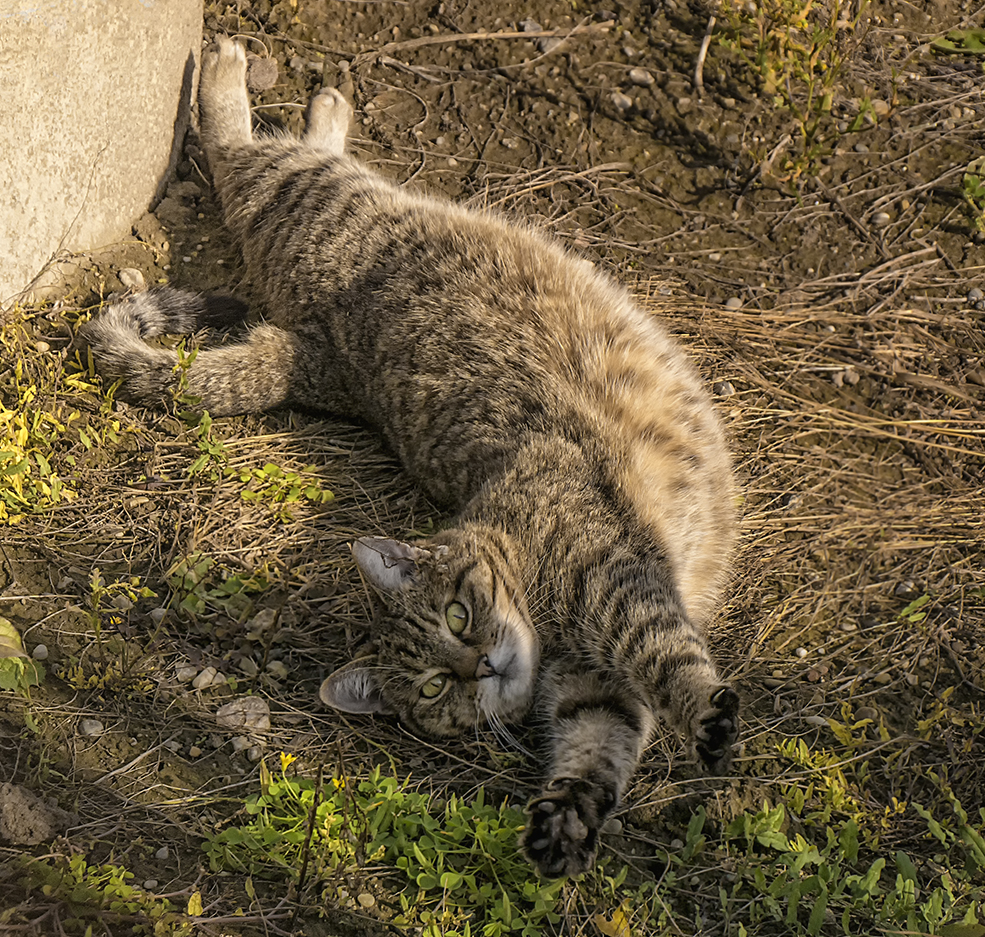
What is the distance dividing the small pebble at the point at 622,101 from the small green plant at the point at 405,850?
3.54m

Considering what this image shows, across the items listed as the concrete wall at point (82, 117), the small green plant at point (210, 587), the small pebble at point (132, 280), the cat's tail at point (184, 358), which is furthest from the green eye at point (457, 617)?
the concrete wall at point (82, 117)

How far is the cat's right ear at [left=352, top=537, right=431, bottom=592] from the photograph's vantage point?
3.01 m

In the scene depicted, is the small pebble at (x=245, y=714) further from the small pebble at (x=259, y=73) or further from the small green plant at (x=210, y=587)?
the small pebble at (x=259, y=73)

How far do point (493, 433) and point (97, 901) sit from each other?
191cm

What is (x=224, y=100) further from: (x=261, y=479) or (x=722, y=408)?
(x=722, y=408)

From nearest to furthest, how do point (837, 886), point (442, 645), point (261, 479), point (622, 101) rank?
point (837, 886) → point (442, 645) → point (261, 479) → point (622, 101)

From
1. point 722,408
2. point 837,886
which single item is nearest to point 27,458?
point 722,408

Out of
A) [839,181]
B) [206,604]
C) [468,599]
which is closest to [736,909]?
[468,599]

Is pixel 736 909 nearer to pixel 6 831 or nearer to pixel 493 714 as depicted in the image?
pixel 493 714

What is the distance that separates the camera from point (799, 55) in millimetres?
4473

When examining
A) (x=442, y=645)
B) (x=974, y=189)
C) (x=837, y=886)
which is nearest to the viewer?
(x=837, y=886)

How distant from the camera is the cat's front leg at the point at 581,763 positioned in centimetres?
251

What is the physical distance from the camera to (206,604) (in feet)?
10.8

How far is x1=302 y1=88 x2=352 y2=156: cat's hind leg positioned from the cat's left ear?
2711 mm
